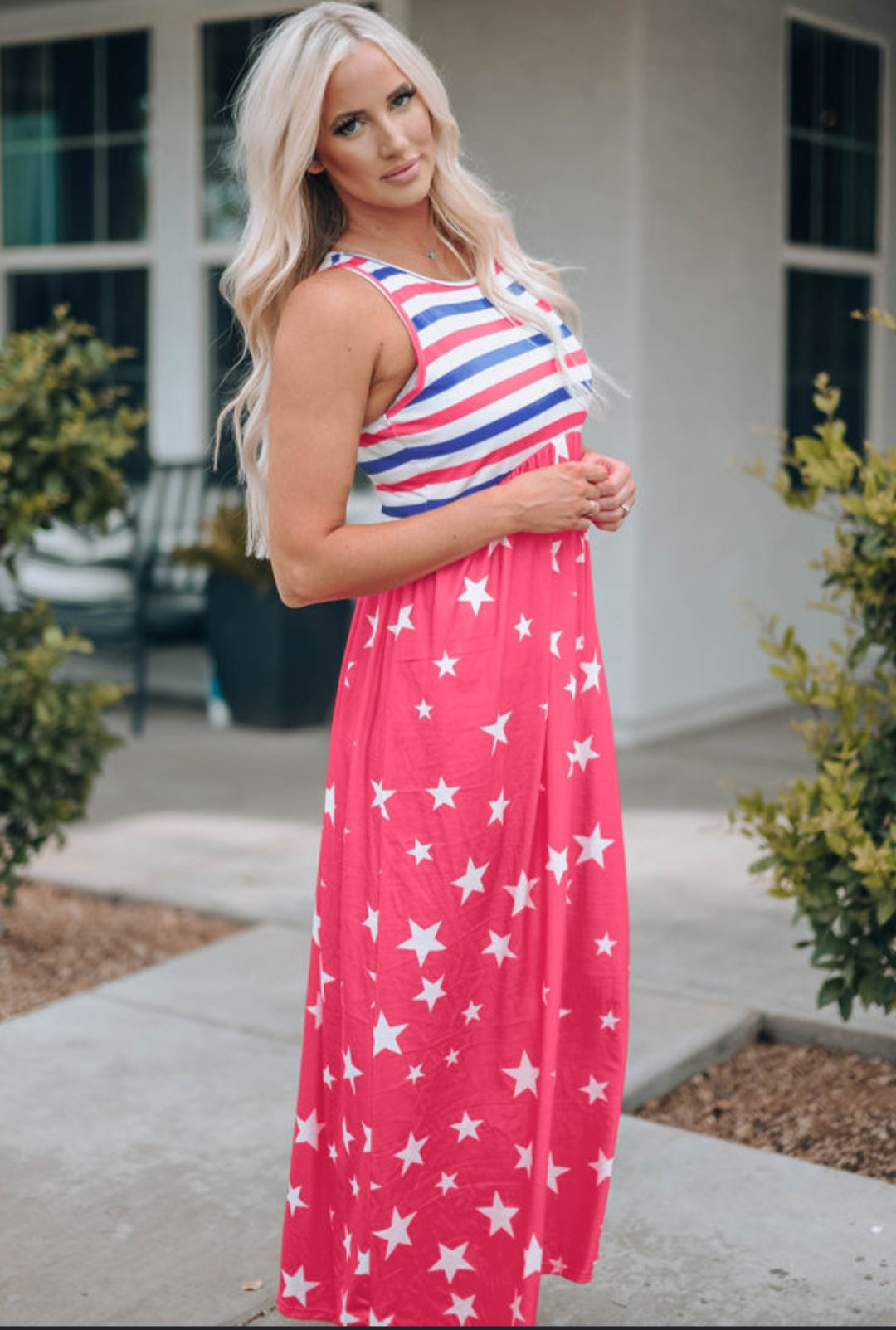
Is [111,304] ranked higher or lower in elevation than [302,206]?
higher

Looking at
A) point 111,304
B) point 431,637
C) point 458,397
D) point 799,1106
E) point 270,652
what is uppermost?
point 111,304

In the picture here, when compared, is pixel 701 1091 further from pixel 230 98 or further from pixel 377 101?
pixel 230 98

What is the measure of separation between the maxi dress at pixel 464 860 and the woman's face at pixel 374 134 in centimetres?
9

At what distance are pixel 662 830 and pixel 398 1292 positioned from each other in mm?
3144

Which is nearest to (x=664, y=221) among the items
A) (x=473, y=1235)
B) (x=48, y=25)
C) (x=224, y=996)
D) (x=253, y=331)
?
(x=48, y=25)

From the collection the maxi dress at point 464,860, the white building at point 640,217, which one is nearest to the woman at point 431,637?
the maxi dress at point 464,860

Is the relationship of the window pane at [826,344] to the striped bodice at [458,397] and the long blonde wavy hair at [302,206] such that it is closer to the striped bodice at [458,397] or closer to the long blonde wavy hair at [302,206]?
the long blonde wavy hair at [302,206]

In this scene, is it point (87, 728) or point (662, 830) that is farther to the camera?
point (662, 830)

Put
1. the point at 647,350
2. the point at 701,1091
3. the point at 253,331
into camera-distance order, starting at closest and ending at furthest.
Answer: the point at 253,331 < the point at 701,1091 < the point at 647,350

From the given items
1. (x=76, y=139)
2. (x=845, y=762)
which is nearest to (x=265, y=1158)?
(x=845, y=762)

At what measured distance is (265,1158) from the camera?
294cm

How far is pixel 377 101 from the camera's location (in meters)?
2.04

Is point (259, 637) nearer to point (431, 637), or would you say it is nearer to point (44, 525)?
point (44, 525)

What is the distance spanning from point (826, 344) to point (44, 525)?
183 inches
